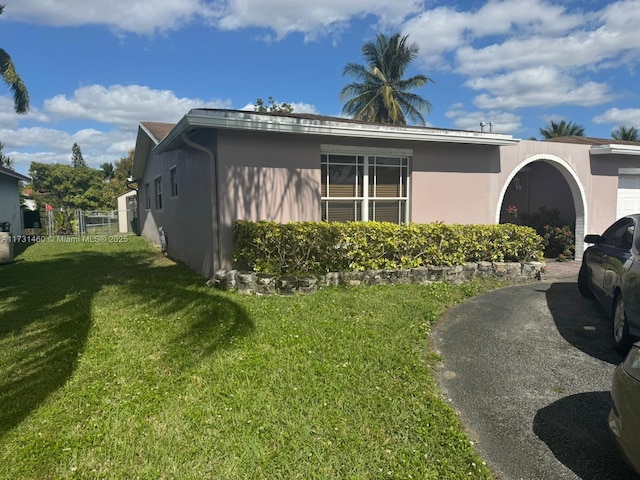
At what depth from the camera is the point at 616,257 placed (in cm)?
522

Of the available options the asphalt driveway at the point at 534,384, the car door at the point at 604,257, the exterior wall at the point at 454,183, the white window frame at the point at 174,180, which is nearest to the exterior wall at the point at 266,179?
the exterior wall at the point at 454,183

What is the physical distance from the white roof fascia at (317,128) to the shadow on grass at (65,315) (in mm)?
3031

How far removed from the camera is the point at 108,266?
35.1 feet

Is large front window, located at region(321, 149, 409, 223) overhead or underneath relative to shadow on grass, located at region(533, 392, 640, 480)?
overhead

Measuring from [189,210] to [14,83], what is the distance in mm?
13959

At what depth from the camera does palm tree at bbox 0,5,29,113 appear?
56.5 ft

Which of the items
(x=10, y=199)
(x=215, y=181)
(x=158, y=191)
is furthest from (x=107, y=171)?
(x=215, y=181)

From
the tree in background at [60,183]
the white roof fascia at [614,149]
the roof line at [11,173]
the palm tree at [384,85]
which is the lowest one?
the white roof fascia at [614,149]

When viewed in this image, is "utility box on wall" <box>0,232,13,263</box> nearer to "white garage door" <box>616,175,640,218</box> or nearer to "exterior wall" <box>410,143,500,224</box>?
"exterior wall" <box>410,143,500,224</box>

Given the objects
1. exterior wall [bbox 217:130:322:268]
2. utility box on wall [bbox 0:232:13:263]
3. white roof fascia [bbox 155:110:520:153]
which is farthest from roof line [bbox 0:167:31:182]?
exterior wall [bbox 217:130:322:268]

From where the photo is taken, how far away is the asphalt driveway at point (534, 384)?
2793mm

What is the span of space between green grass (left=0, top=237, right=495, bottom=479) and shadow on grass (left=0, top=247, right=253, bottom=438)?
28 millimetres

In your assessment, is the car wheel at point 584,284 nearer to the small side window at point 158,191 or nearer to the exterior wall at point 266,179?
the exterior wall at point 266,179

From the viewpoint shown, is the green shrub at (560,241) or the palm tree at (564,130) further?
the palm tree at (564,130)
